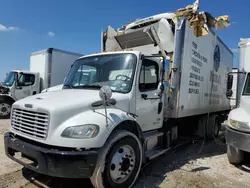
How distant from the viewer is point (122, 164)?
11.7 feet

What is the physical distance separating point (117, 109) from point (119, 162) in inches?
33.1

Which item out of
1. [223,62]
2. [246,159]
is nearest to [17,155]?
[246,159]

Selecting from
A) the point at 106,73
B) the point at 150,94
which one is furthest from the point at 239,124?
the point at 106,73

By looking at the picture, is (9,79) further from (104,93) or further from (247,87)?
(247,87)

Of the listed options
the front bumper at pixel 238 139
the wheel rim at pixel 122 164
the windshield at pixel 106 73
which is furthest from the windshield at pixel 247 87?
the wheel rim at pixel 122 164

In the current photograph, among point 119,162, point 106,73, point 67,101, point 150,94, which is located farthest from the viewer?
point 150,94

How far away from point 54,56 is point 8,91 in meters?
2.94

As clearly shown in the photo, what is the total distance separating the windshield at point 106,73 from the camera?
4.05 meters

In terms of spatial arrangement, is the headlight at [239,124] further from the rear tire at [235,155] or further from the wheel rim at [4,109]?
the wheel rim at [4,109]

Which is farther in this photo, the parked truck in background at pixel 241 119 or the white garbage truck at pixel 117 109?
the parked truck in background at pixel 241 119

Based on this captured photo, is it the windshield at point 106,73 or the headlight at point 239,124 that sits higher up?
the windshield at point 106,73

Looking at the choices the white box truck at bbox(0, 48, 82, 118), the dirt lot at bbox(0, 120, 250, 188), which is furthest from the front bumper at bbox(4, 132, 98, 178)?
the white box truck at bbox(0, 48, 82, 118)

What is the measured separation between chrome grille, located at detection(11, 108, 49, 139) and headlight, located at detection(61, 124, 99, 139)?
1.04ft

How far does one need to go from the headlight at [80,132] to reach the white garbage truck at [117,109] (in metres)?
0.01
